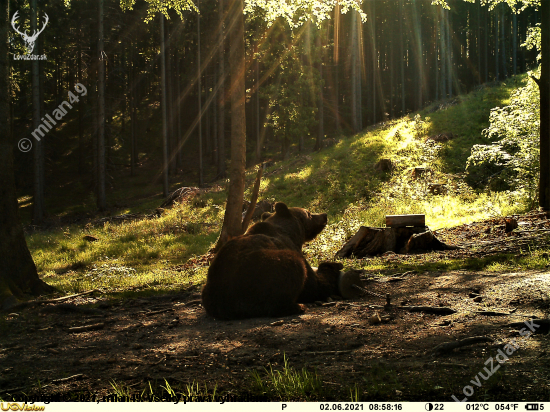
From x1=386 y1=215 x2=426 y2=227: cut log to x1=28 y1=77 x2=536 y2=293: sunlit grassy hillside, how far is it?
179 cm

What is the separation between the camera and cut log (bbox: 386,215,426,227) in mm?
10547

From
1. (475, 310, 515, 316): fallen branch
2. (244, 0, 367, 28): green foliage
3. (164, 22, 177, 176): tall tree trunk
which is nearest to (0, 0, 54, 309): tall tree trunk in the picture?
(244, 0, 367, 28): green foliage

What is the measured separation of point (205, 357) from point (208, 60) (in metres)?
38.7

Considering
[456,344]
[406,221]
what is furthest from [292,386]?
[406,221]

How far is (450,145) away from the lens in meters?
21.4

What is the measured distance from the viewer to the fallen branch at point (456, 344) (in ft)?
12.1

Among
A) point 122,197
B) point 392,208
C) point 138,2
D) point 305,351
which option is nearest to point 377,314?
point 305,351

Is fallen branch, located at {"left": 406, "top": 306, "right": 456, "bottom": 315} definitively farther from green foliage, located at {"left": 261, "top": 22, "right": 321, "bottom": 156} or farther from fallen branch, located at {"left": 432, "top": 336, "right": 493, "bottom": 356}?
green foliage, located at {"left": 261, "top": 22, "right": 321, "bottom": 156}

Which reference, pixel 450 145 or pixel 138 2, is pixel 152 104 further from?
pixel 450 145

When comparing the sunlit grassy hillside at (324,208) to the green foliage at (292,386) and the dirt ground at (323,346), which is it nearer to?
the dirt ground at (323,346)

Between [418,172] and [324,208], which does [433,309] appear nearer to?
[324,208]

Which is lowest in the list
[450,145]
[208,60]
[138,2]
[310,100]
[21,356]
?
[21,356]

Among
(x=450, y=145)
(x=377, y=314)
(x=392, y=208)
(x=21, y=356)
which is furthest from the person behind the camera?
(x=450, y=145)

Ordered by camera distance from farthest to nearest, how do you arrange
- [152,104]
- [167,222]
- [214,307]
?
[152,104]
[167,222]
[214,307]
